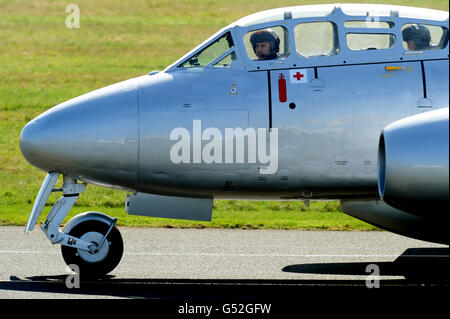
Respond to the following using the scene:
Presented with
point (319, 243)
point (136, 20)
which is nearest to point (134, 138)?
point (319, 243)

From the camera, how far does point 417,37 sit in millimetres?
9594

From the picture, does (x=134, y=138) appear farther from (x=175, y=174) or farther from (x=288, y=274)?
(x=288, y=274)

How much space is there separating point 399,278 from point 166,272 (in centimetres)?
258

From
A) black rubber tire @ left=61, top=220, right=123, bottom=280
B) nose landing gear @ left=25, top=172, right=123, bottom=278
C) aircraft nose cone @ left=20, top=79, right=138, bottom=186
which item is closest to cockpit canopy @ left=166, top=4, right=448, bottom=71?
aircraft nose cone @ left=20, top=79, right=138, bottom=186

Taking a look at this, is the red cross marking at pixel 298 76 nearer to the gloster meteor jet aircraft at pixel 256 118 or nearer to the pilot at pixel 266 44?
the gloster meteor jet aircraft at pixel 256 118

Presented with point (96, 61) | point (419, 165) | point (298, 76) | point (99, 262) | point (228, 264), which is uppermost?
point (96, 61)

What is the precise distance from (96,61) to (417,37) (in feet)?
58.5

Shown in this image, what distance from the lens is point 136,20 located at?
31.3m

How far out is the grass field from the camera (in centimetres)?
1475

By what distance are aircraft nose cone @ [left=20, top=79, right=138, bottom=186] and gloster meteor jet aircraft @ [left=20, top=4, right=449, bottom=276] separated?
1 centimetres

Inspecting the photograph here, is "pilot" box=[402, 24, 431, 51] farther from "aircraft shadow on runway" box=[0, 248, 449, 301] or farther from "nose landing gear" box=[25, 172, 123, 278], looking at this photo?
"nose landing gear" box=[25, 172, 123, 278]

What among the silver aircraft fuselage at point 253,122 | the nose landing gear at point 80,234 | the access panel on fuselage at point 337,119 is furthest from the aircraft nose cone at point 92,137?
the access panel on fuselage at point 337,119

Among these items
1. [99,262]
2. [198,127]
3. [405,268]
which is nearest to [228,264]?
[99,262]

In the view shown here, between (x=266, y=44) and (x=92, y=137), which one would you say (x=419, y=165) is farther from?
(x=92, y=137)
